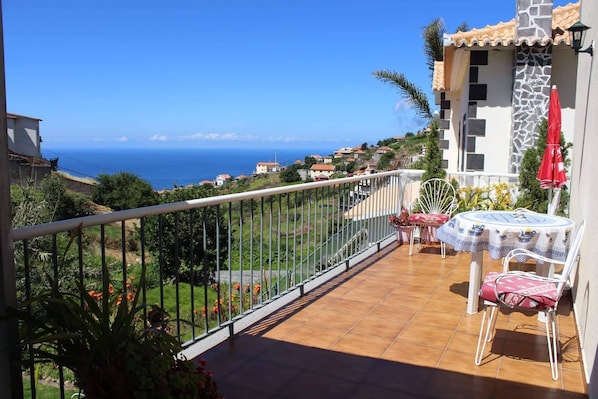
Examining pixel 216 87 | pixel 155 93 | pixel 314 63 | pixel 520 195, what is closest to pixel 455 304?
pixel 520 195

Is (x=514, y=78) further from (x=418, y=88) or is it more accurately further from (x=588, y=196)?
(x=418, y=88)

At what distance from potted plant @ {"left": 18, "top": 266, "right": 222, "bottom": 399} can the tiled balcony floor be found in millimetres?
1089

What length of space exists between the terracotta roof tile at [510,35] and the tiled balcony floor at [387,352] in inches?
175

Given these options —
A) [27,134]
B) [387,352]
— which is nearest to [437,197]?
[387,352]

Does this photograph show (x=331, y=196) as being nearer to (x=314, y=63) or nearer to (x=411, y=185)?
(x=411, y=185)

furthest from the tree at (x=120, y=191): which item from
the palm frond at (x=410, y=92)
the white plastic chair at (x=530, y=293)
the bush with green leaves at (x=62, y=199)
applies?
the white plastic chair at (x=530, y=293)

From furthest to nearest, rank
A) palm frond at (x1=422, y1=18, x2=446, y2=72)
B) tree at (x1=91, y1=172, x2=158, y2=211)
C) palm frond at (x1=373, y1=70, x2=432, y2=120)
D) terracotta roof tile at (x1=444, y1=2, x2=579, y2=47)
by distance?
1. tree at (x1=91, y1=172, x2=158, y2=211)
2. palm frond at (x1=422, y1=18, x2=446, y2=72)
3. palm frond at (x1=373, y1=70, x2=432, y2=120)
4. terracotta roof tile at (x1=444, y1=2, x2=579, y2=47)

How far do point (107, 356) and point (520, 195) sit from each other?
629 centimetres

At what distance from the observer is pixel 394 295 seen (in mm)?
4551

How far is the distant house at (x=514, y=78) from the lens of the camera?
743cm

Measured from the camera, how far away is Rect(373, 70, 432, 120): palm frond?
1758cm

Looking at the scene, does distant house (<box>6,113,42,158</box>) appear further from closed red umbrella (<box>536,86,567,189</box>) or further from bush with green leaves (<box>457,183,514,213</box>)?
closed red umbrella (<box>536,86,567,189</box>)

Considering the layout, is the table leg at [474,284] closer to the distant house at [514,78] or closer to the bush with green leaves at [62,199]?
the distant house at [514,78]

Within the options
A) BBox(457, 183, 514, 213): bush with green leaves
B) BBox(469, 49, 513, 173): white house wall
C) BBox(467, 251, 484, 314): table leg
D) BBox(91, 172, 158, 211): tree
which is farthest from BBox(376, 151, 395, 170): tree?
BBox(467, 251, 484, 314): table leg
